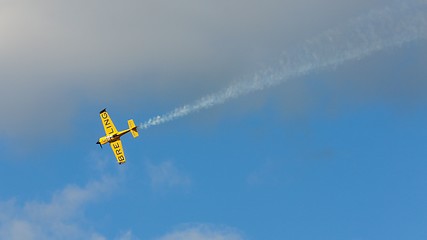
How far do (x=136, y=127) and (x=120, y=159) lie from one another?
4912 millimetres

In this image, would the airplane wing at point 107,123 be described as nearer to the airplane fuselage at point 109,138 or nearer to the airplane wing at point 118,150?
the airplane fuselage at point 109,138

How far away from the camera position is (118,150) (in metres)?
108

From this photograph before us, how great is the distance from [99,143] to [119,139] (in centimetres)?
217

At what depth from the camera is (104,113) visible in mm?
109250

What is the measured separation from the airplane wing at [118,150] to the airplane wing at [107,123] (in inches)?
47.9

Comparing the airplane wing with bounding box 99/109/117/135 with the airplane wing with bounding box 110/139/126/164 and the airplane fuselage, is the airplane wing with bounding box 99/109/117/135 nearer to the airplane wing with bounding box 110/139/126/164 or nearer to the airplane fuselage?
the airplane fuselage

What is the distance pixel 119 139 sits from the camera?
354ft

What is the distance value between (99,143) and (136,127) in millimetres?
5264

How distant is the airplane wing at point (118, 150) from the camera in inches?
4247

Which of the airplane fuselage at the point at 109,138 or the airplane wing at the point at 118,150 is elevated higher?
the airplane fuselage at the point at 109,138

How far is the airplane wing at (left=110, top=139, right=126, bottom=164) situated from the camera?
10788 cm

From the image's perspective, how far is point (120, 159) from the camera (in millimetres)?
108062

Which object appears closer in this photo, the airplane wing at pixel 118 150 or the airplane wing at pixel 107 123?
the airplane wing at pixel 118 150

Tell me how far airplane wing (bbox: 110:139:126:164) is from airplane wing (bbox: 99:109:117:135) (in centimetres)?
122
